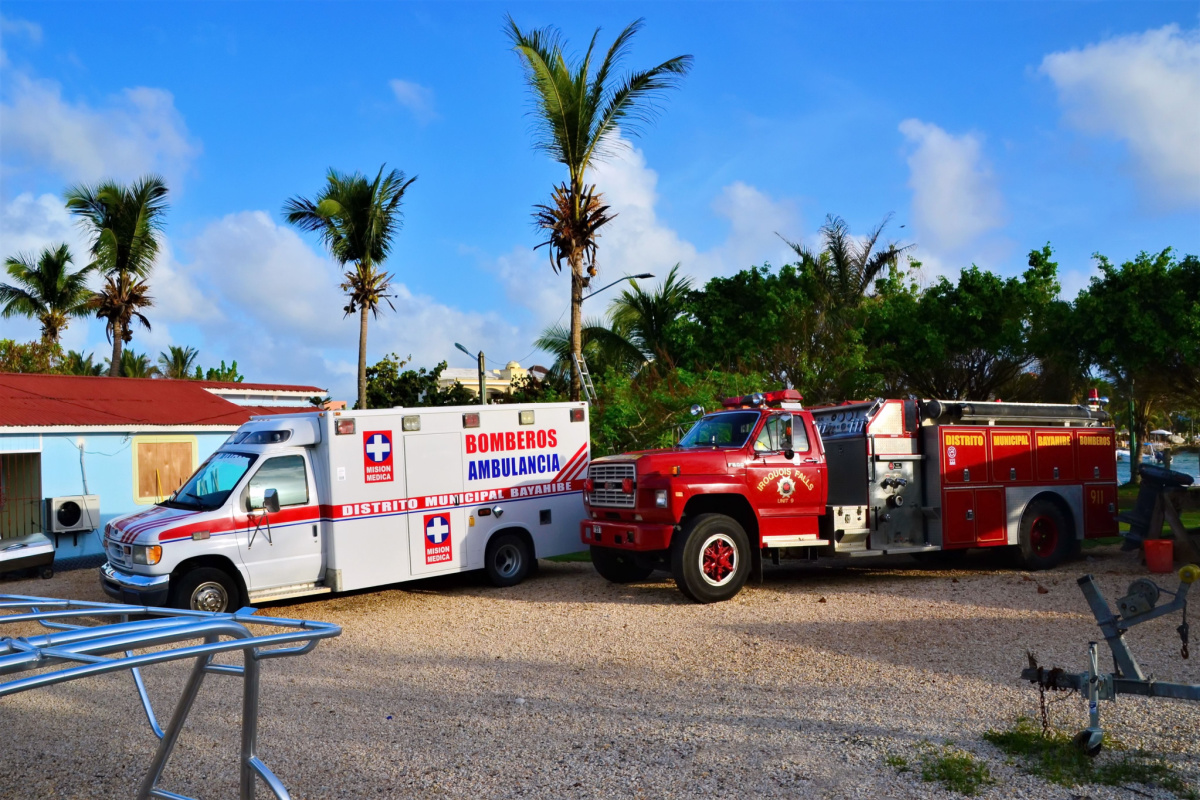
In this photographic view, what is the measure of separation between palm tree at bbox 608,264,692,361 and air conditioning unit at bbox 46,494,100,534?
18164mm

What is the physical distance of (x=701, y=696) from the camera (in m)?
7.32

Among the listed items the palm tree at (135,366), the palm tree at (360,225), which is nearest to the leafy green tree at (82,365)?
the palm tree at (135,366)

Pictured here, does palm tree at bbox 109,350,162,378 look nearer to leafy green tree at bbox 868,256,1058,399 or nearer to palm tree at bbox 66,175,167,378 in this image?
palm tree at bbox 66,175,167,378

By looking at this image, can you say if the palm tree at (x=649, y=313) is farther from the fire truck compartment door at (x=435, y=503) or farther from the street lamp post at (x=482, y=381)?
the fire truck compartment door at (x=435, y=503)

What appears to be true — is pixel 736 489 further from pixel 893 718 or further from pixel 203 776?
pixel 203 776

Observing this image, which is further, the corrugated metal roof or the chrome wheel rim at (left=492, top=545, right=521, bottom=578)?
the corrugated metal roof

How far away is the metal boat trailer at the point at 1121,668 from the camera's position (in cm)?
552

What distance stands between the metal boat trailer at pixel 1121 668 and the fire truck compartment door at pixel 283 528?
27.9ft

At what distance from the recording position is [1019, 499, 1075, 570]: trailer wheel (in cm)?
1389

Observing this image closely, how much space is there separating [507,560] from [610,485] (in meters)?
2.33

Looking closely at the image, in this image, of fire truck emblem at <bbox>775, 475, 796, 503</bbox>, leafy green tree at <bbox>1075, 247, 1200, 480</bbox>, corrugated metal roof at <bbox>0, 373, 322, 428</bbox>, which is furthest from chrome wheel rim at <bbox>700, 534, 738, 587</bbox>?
leafy green tree at <bbox>1075, 247, 1200, 480</bbox>

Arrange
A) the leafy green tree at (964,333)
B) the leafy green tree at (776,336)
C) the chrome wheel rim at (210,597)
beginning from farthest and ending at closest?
the leafy green tree at (964,333) → the leafy green tree at (776,336) → the chrome wheel rim at (210,597)

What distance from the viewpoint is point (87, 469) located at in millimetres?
17453

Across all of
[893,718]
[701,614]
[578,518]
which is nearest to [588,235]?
[578,518]
